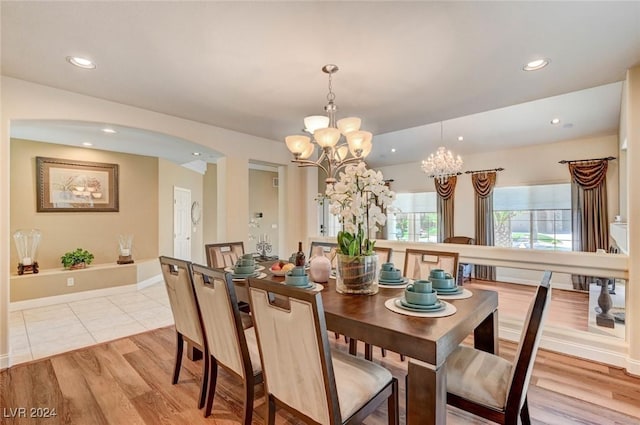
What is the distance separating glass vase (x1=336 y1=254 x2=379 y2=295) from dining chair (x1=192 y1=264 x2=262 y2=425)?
0.66m

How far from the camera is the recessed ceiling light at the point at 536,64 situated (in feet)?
7.44

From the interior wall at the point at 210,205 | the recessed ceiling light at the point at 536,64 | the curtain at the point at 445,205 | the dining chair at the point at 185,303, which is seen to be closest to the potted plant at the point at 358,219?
the dining chair at the point at 185,303

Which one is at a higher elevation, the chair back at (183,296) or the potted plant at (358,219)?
the potted plant at (358,219)

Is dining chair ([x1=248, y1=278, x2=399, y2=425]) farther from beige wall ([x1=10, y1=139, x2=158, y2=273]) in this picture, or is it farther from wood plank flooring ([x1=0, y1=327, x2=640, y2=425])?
beige wall ([x1=10, y1=139, x2=158, y2=273])

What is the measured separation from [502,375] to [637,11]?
85.8 inches

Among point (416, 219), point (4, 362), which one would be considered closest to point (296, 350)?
point (4, 362)

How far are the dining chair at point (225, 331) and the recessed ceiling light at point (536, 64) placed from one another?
8.85ft

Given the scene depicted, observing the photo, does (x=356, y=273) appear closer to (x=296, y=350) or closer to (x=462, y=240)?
(x=296, y=350)

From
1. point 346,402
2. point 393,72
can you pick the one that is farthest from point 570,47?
point 346,402

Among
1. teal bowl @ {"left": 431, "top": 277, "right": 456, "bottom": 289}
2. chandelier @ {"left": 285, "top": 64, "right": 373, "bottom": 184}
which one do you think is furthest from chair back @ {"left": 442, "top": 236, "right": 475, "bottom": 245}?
teal bowl @ {"left": 431, "top": 277, "right": 456, "bottom": 289}

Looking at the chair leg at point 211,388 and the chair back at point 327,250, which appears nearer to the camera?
the chair leg at point 211,388

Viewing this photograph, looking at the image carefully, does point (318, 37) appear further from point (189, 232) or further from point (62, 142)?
point (189, 232)

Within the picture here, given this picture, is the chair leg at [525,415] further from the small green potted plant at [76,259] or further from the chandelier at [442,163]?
the small green potted plant at [76,259]

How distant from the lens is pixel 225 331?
68.7 inches
